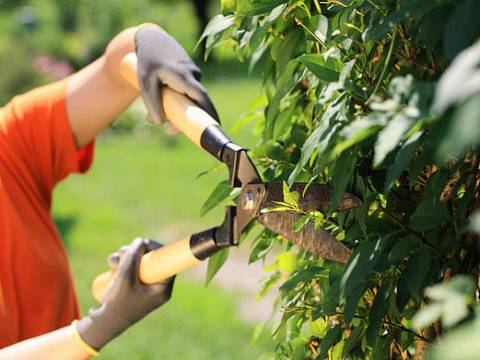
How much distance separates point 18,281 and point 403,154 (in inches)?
62.8

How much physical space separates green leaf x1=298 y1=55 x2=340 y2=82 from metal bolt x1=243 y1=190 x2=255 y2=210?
465 mm

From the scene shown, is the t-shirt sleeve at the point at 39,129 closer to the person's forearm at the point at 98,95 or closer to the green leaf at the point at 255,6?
the person's forearm at the point at 98,95

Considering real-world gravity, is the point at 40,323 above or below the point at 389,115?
below

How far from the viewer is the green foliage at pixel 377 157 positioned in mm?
1006

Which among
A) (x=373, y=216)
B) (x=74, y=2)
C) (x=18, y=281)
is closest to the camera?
(x=373, y=216)

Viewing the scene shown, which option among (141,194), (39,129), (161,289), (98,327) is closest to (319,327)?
(161,289)

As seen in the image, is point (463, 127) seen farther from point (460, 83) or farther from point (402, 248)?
point (402, 248)

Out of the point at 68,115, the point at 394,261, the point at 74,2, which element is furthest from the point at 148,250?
the point at 74,2

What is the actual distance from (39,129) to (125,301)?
1.89ft

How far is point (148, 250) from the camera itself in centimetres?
219

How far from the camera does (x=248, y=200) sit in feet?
5.65

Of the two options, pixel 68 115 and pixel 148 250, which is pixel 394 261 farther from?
pixel 68 115

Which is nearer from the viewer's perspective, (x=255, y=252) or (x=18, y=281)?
(x=255, y=252)

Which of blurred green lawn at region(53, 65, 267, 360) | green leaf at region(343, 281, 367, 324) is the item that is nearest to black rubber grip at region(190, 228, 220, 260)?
green leaf at region(343, 281, 367, 324)
